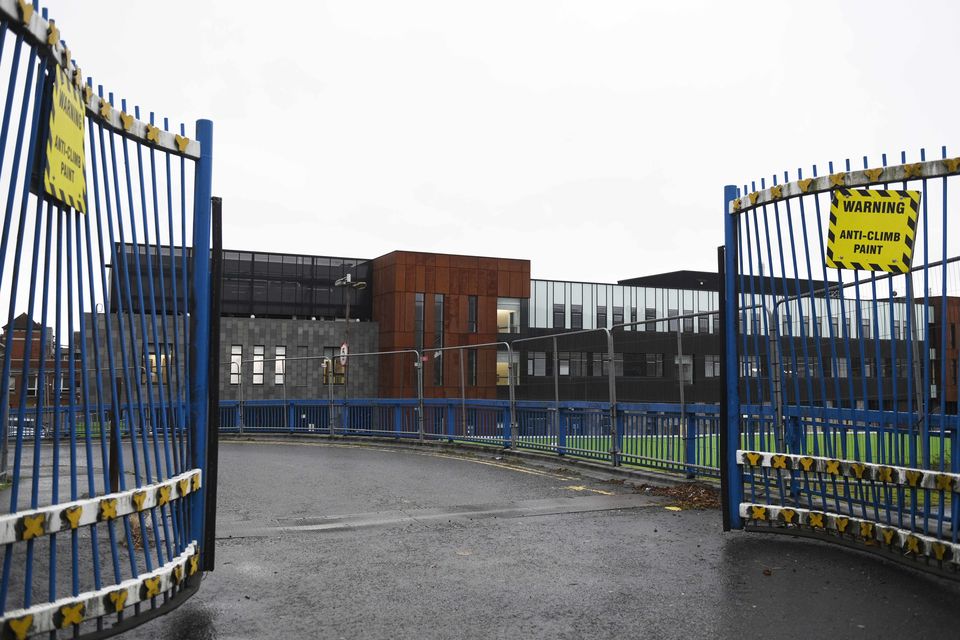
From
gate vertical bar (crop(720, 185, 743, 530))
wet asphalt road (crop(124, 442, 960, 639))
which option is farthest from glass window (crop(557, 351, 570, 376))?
gate vertical bar (crop(720, 185, 743, 530))

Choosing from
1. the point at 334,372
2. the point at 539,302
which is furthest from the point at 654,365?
the point at 539,302

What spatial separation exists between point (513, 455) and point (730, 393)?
7.96 m

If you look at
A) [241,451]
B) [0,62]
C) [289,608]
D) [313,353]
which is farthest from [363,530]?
[313,353]

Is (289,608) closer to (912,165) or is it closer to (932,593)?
(932,593)

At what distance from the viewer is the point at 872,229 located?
6.53 metres

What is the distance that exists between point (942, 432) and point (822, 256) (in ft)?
5.65

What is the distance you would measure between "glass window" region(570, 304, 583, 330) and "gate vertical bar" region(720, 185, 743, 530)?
57886 millimetres

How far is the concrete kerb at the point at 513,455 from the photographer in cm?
1119

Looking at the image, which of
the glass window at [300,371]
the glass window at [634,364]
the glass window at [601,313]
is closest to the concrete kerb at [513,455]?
the glass window at [634,364]

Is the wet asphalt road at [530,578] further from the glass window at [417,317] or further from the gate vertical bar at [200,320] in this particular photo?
the glass window at [417,317]

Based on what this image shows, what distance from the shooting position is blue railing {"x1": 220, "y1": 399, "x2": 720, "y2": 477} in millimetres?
10898

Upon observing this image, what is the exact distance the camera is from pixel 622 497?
9.98 meters

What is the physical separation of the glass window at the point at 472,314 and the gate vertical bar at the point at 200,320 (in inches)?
2031

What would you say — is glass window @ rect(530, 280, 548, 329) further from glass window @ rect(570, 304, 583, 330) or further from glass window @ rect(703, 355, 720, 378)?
glass window @ rect(703, 355, 720, 378)
